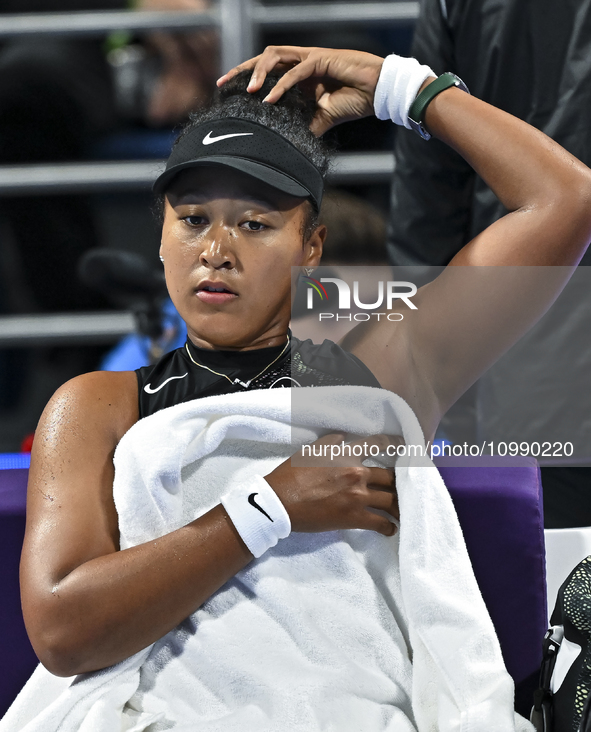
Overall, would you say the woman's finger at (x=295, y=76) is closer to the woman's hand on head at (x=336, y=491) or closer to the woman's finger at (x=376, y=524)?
the woman's hand on head at (x=336, y=491)

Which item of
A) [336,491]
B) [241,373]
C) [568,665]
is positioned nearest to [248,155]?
[241,373]

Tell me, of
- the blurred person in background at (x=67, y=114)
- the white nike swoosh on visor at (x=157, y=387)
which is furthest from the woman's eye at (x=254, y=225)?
the blurred person in background at (x=67, y=114)

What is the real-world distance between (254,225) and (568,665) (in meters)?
0.68

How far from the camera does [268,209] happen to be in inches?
44.9

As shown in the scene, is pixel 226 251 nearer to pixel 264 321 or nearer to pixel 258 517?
pixel 264 321

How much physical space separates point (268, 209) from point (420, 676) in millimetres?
629

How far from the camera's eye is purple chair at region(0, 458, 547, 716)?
3.67 feet

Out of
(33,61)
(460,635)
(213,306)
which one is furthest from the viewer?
(33,61)

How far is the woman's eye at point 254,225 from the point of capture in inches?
44.6

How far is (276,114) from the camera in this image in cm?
123

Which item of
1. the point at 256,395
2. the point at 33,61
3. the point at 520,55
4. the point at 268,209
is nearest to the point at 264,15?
the point at 33,61

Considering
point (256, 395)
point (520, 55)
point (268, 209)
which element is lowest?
point (256, 395)

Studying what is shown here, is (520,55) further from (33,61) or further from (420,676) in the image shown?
(33,61)

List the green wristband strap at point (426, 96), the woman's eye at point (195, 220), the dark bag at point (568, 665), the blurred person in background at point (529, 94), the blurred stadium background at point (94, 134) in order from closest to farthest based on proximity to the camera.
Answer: the dark bag at point (568, 665) → the woman's eye at point (195, 220) → the green wristband strap at point (426, 96) → the blurred person in background at point (529, 94) → the blurred stadium background at point (94, 134)
